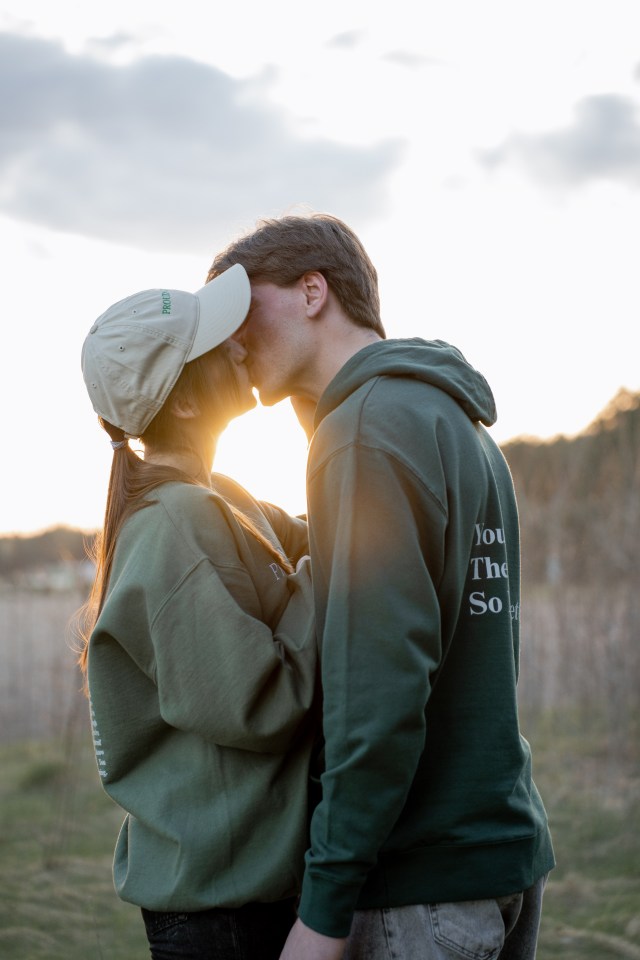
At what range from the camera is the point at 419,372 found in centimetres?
152

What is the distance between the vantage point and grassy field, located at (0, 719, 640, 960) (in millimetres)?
4238

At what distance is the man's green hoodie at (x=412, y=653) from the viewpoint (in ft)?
4.49

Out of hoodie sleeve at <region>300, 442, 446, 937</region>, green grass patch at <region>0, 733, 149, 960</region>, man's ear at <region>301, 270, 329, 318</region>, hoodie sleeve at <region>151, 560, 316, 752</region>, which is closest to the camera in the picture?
hoodie sleeve at <region>300, 442, 446, 937</region>

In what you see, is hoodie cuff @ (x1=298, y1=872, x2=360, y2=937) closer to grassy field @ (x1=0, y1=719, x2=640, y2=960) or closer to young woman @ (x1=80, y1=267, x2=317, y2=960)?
young woman @ (x1=80, y1=267, x2=317, y2=960)

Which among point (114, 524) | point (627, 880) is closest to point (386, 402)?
point (114, 524)

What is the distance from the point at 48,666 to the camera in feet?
28.1

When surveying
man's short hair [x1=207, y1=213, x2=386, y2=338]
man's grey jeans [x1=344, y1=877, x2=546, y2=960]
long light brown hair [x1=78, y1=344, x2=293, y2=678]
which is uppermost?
man's short hair [x1=207, y1=213, x2=386, y2=338]

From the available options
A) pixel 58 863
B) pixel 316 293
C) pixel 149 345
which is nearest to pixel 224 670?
pixel 149 345

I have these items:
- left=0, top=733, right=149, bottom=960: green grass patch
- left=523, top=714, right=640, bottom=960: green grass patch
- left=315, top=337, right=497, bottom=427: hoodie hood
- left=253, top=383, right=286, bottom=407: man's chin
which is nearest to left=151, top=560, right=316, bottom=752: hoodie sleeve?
left=315, top=337, right=497, bottom=427: hoodie hood

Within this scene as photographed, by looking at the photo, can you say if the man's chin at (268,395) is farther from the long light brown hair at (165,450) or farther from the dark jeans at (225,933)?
the dark jeans at (225,933)

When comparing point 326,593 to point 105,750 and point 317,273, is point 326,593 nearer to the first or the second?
point 105,750

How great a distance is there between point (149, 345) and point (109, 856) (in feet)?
16.3

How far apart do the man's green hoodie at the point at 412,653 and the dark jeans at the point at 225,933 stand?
0.69 feet

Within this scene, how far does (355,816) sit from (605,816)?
5253 millimetres
